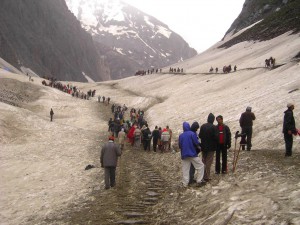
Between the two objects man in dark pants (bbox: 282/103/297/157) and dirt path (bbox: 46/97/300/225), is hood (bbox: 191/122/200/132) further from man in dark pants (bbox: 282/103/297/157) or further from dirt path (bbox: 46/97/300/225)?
man in dark pants (bbox: 282/103/297/157)

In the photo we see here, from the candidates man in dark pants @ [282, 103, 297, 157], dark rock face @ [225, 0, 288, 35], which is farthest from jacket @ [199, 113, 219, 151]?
dark rock face @ [225, 0, 288, 35]

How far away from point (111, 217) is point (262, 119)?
16.2 meters

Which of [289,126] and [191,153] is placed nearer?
[191,153]

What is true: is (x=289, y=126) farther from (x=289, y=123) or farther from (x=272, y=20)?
(x=272, y=20)

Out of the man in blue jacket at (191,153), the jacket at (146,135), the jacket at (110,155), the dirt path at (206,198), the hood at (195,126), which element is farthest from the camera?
the jacket at (146,135)

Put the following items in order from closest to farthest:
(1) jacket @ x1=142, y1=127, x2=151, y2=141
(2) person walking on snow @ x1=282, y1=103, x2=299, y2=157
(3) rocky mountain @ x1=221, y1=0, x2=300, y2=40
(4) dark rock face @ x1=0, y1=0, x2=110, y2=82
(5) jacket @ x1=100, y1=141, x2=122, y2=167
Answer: (2) person walking on snow @ x1=282, y1=103, x2=299, y2=157
(5) jacket @ x1=100, y1=141, x2=122, y2=167
(1) jacket @ x1=142, y1=127, x2=151, y2=141
(3) rocky mountain @ x1=221, y1=0, x2=300, y2=40
(4) dark rock face @ x1=0, y1=0, x2=110, y2=82

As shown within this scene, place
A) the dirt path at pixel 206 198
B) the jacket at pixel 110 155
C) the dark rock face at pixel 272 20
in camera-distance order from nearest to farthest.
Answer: the dirt path at pixel 206 198
the jacket at pixel 110 155
the dark rock face at pixel 272 20

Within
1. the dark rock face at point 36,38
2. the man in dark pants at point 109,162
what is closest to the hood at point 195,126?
the man in dark pants at point 109,162

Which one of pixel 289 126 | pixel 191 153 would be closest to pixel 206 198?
pixel 191 153

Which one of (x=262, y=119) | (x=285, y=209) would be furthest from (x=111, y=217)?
(x=262, y=119)

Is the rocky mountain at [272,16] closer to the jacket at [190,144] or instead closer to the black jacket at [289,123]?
the black jacket at [289,123]

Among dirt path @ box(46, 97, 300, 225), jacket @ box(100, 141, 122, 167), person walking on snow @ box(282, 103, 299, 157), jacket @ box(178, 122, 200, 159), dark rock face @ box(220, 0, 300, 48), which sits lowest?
dirt path @ box(46, 97, 300, 225)

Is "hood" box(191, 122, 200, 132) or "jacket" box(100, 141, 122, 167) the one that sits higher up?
"hood" box(191, 122, 200, 132)

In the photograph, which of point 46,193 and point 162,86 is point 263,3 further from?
point 46,193
